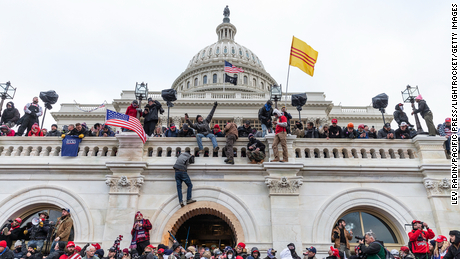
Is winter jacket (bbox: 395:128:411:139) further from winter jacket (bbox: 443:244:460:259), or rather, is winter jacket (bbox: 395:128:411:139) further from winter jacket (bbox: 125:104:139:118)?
winter jacket (bbox: 125:104:139:118)

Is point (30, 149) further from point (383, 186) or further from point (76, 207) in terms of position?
point (383, 186)

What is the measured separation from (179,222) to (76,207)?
11.3 feet

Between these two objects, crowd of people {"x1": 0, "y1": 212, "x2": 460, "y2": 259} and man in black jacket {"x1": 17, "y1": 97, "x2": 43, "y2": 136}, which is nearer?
crowd of people {"x1": 0, "y1": 212, "x2": 460, "y2": 259}

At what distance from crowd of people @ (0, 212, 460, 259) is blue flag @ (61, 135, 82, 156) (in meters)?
2.39

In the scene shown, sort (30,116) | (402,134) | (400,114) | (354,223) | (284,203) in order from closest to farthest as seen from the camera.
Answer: (284,203) < (354,223) < (402,134) < (400,114) < (30,116)

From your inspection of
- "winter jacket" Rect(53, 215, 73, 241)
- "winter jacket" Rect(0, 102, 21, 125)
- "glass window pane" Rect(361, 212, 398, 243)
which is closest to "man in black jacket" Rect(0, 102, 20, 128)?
"winter jacket" Rect(0, 102, 21, 125)

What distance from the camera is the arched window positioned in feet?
35.9

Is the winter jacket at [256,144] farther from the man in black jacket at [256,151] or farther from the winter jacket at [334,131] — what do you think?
the winter jacket at [334,131]

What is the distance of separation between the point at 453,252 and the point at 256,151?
6.12 meters

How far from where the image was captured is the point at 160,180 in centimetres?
1118

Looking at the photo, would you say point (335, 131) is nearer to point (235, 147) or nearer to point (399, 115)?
point (399, 115)

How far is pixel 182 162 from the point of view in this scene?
1082cm

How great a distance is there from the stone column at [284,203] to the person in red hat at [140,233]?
393 cm

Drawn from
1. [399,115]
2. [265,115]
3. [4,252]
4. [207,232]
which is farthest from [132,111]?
[399,115]
